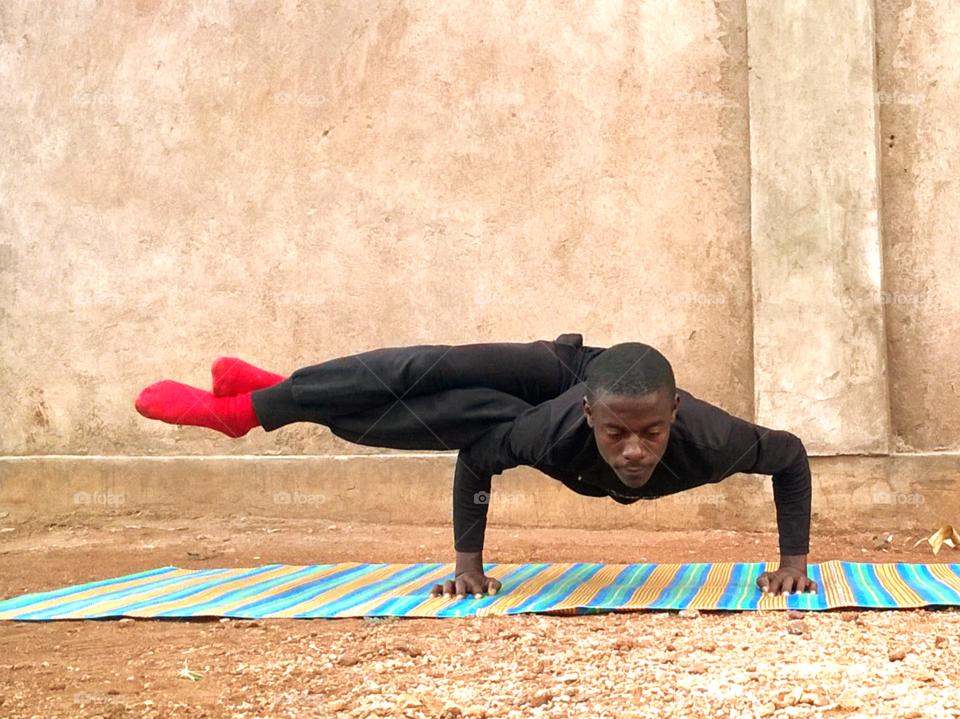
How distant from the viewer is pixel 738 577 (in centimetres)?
398

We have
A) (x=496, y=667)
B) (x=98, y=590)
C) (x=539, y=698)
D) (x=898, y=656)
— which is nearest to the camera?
(x=539, y=698)

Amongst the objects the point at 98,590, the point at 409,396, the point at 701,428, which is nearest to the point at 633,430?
the point at 701,428

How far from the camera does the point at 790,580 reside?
3.57m

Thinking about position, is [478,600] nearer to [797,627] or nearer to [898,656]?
[797,627]

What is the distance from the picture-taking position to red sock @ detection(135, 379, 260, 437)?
3717 millimetres

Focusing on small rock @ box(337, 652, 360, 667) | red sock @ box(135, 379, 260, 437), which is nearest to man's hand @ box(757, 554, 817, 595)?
small rock @ box(337, 652, 360, 667)

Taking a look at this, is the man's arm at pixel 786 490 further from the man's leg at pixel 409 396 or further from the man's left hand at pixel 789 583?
the man's leg at pixel 409 396

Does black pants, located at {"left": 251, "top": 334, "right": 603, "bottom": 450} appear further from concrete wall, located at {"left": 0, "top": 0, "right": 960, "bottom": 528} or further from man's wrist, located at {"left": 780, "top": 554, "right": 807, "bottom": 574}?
concrete wall, located at {"left": 0, "top": 0, "right": 960, "bottom": 528}

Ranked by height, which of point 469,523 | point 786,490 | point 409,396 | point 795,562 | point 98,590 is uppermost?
point 409,396

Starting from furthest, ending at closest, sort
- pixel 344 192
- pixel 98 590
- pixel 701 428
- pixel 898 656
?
1. pixel 344 192
2. pixel 98 590
3. pixel 701 428
4. pixel 898 656

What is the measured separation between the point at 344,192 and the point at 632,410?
3.68 m

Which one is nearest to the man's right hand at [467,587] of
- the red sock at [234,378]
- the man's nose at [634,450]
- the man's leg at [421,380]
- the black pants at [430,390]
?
the black pants at [430,390]

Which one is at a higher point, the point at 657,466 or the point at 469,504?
the point at 657,466

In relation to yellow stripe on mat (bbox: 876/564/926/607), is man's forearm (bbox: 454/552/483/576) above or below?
above
